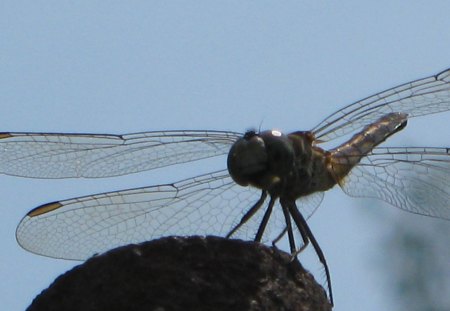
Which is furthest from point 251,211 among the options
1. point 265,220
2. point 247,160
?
point 247,160

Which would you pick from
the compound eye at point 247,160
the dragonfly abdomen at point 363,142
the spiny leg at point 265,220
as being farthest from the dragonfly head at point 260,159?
the dragonfly abdomen at point 363,142

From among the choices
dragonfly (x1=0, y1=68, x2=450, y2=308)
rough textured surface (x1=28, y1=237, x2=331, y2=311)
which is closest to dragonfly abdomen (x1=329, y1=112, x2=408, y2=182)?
dragonfly (x1=0, y1=68, x2=450, y2=308)

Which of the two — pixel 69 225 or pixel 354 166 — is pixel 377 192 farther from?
pixel 69 225

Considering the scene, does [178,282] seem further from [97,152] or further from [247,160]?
[97,152]

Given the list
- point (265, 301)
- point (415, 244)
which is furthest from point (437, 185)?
point (415, 244)

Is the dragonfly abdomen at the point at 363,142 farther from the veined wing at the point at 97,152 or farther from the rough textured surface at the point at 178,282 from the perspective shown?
the rough textured surface at the point at 178,282

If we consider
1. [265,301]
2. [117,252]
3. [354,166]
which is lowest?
[265,301]
